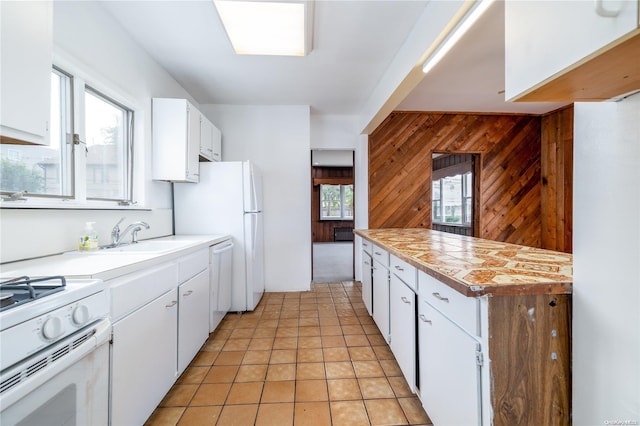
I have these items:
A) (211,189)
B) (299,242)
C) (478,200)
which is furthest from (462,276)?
(478,200)

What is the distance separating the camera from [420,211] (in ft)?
13.8

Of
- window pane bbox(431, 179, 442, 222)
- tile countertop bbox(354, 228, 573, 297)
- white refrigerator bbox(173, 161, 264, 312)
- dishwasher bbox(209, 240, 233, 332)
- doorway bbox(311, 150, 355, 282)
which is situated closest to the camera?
tile countertop bbox(354, 228, 573, 297)

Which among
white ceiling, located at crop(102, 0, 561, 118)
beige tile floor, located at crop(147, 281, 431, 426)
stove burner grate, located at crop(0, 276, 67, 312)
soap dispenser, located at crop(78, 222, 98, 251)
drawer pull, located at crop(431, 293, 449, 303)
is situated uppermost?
white ceiling, located at crop(102, 0, 561, 118)

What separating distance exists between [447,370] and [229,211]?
253cm

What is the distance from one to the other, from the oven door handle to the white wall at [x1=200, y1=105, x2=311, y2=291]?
290 cm

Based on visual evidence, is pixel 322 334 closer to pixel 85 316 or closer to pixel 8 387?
pixel 85 316

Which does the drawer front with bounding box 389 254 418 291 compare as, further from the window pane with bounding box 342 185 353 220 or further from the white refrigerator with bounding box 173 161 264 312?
the window pane with bounding box 342 185 353 220

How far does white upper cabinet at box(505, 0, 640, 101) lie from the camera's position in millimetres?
568

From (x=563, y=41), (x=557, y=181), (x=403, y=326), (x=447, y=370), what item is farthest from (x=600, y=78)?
(x=557, y=181)

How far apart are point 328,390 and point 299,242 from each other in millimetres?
2338

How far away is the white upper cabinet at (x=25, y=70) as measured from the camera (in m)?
1.01

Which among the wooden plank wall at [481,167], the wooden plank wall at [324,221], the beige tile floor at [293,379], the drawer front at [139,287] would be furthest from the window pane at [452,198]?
the drawer front at [139,287]

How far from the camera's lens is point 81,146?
1.82 meters

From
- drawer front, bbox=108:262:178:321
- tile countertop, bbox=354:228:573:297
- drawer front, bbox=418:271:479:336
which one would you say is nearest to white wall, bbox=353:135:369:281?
tile countertop, bbox=354:228:573:297
